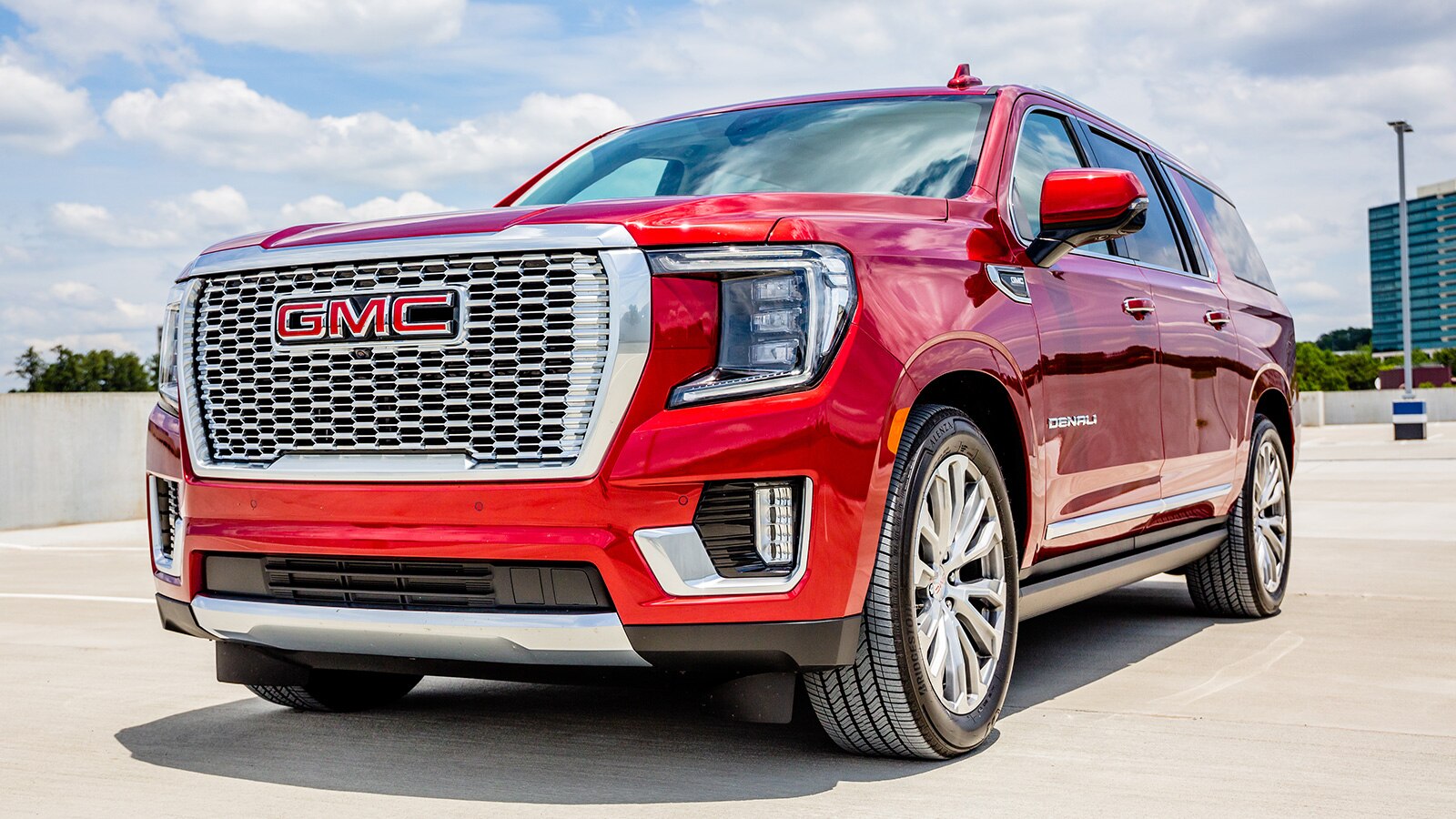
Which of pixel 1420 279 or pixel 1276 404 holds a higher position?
pixel 1420 279

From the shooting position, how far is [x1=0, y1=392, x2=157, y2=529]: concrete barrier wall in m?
14.0

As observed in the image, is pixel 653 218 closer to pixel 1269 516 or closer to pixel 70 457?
pixel 1269 516

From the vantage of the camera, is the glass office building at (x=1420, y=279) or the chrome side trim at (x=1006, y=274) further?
the glass office building at (x=1420, y=279)

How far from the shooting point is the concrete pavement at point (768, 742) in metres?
3.53

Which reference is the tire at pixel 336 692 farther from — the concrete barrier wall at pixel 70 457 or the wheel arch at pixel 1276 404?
the concrete barrier wall at pixel 70 457

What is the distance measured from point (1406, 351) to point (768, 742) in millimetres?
41858

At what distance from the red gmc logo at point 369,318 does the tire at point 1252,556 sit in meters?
3.95

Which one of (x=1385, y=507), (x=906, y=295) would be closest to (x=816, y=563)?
(x=906, y=295)

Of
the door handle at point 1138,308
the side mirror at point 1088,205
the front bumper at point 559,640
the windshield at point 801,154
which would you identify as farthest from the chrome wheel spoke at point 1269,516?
the front bumper at point 559,640

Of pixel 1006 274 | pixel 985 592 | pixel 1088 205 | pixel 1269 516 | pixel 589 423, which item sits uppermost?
pixel 1088 205

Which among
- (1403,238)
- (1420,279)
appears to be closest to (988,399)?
(1403,238)

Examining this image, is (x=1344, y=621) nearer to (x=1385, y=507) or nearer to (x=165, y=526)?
(x=165, y=526)

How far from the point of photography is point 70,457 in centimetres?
1450

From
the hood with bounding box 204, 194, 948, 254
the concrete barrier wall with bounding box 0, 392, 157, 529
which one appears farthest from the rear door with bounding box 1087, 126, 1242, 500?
the concrete barrier wall with bounding box 0, 392, 157, 529
